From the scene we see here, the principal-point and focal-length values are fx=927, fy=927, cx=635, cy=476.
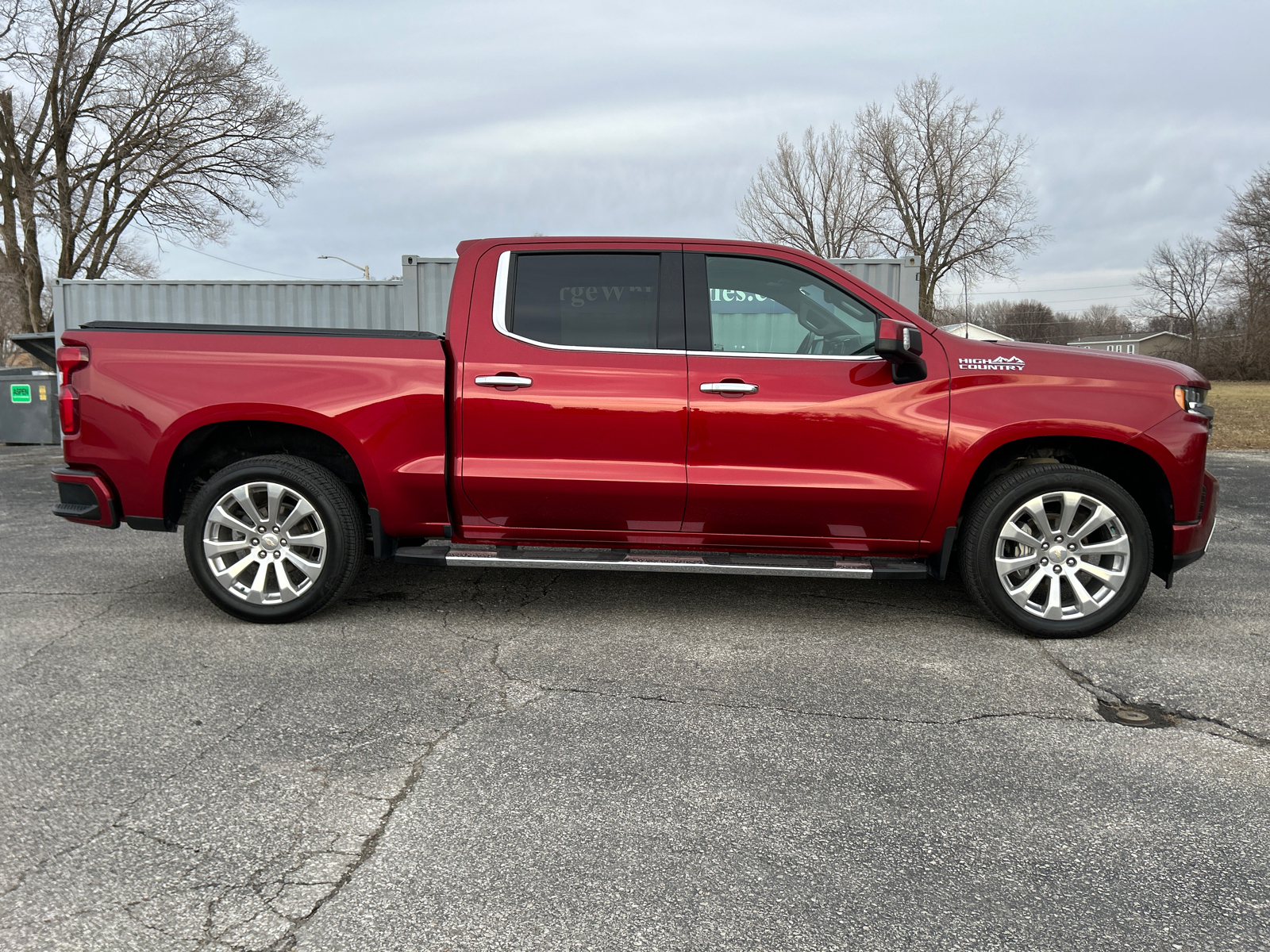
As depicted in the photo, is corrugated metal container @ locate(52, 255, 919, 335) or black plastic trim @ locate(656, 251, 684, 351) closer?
black plastic trim @ locate(656, 251, 684, 351)

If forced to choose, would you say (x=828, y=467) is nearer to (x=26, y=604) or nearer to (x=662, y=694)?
(x=662, y=694)

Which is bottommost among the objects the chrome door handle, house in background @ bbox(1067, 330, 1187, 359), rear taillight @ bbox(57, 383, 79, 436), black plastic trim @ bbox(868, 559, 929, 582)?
black plastic trim @ bbox(868, 559, 929, 582)

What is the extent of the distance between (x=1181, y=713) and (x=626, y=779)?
2.22m

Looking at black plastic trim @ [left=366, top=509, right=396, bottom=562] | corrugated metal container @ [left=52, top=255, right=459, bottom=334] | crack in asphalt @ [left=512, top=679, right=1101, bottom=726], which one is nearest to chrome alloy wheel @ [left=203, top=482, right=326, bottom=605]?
black plastic trim @ [left=366, top=509, right=396, bottom=562]

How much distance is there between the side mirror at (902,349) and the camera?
13.8 ft

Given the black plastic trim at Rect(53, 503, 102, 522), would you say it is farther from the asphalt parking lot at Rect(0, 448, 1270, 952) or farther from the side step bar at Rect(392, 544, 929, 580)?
the side step bar at Rect(392, 544, 929, 580)

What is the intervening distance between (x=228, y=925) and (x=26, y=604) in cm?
372

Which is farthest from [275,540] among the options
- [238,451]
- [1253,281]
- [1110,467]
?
[1253,281]

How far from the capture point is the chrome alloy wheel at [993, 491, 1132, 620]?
438 cm

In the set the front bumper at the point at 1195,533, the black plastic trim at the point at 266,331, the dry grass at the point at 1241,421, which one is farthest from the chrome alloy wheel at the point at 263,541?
the dry grass at the point at 1241,421

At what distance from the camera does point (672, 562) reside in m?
4.38

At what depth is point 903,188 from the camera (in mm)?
42062

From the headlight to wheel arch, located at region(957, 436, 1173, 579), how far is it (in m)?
0.29

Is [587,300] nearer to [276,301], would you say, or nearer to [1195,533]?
[1195,533]
